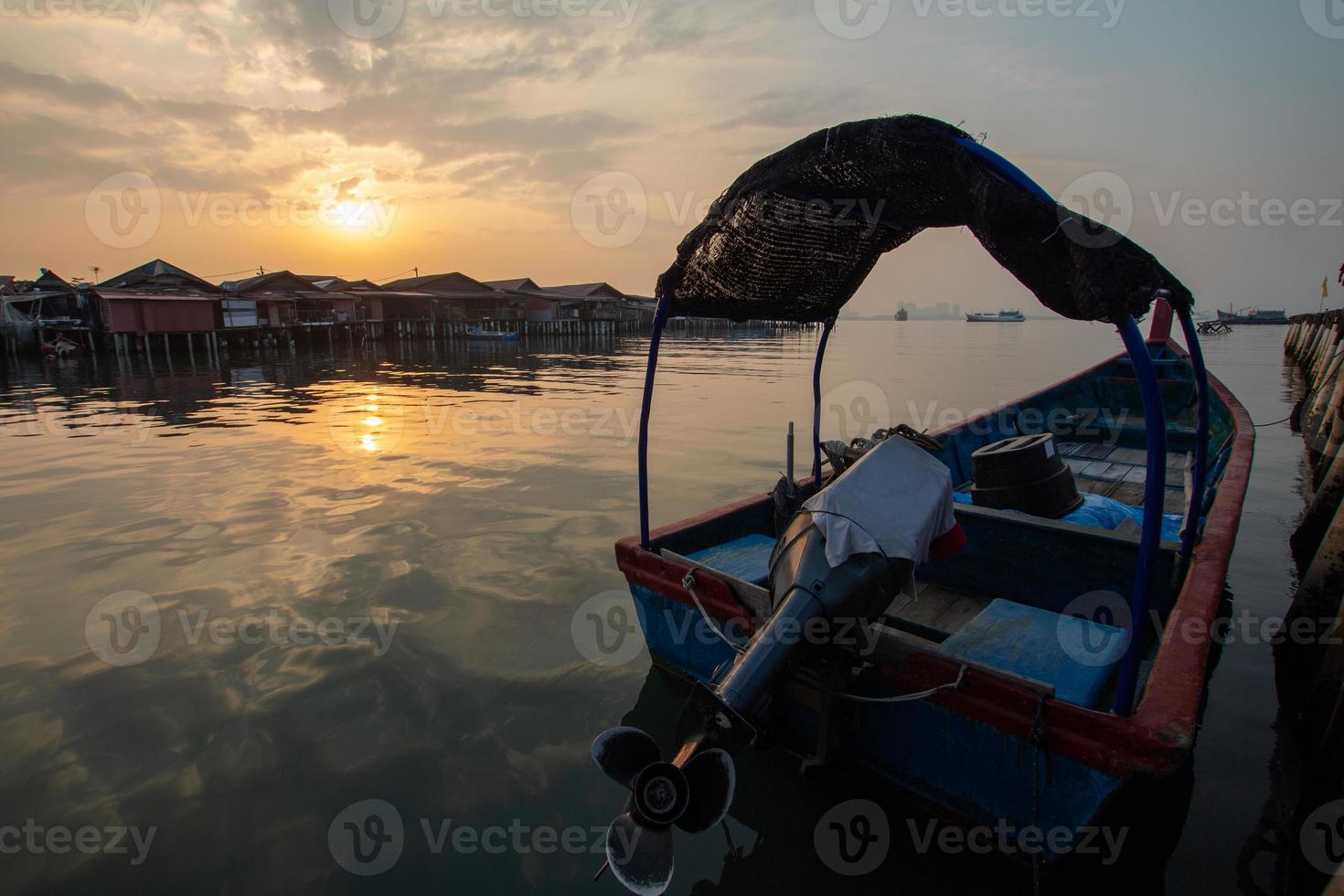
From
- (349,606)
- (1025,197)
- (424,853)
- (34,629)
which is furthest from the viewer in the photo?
(349,606)

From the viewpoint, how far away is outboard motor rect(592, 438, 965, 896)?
88.5 inches

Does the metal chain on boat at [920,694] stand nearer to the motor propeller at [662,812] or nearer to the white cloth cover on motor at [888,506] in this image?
the white cloth cover on motor at [888,506]

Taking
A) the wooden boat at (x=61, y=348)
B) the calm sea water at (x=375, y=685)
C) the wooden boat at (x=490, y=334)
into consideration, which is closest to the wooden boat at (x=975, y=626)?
the calm sea water at (x=375, y=685)

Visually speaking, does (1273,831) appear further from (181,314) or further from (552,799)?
(181,314)

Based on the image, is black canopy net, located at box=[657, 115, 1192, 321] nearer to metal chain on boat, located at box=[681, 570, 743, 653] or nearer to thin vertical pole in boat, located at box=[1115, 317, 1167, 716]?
thin vertical pole in boat, located at box=[1115, 317, 1167, 716]

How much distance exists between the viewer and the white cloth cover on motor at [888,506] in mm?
2812

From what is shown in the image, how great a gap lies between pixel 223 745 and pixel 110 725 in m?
0.87

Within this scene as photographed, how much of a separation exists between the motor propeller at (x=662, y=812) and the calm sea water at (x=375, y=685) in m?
1.28

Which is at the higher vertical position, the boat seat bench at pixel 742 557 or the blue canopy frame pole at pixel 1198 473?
the blue canopy frame pole at pixel 1198 473

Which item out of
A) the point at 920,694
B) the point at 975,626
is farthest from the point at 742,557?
the point at 920,694

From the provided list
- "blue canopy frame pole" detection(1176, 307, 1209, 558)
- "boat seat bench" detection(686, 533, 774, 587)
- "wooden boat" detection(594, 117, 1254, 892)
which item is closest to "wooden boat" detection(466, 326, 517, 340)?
"wooden boat" detection(594, 117, 1254, 892)

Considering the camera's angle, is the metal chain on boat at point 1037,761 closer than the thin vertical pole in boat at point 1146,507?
No

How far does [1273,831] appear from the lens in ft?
11.8

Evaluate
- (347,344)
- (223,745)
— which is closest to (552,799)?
(223,745)
